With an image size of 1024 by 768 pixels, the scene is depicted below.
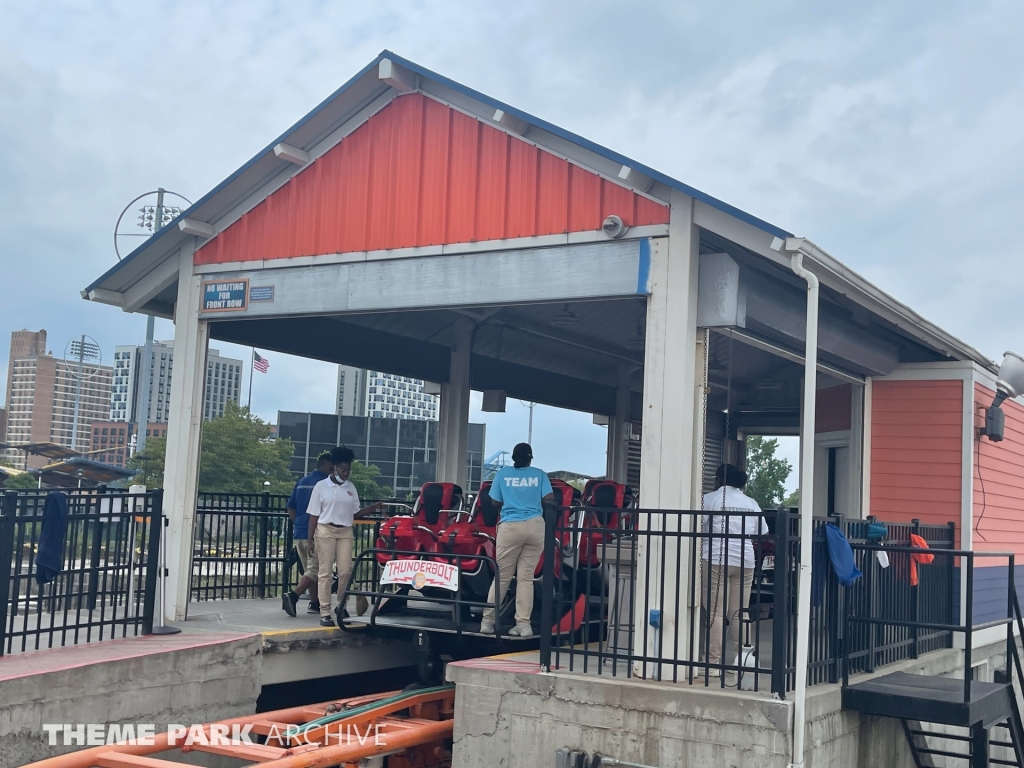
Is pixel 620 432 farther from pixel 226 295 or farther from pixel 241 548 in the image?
pixel 226 295

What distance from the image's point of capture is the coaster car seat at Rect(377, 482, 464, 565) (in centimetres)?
990

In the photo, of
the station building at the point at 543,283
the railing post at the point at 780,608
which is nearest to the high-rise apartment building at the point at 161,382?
the station building at the point at 543,283

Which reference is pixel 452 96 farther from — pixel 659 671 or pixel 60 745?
pixel 60 745

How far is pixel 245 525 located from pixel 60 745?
5.57 m

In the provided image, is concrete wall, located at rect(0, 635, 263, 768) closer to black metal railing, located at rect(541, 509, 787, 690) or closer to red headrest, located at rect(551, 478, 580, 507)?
black metal railing, located at rect(541, 509, 787, 690)

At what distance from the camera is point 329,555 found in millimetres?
10250

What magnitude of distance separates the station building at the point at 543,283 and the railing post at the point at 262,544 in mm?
1988

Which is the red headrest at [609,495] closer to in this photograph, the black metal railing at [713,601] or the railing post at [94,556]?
the black metal railing at [713,601]

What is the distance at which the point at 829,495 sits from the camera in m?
15.6

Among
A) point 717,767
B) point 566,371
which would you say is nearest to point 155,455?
point 566,371

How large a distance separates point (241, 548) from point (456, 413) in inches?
146

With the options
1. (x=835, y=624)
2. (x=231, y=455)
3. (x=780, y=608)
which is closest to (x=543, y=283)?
(x=780, y=608)

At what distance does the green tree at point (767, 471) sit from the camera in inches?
1807

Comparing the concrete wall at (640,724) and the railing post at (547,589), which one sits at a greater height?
the railing post at (547,589)
